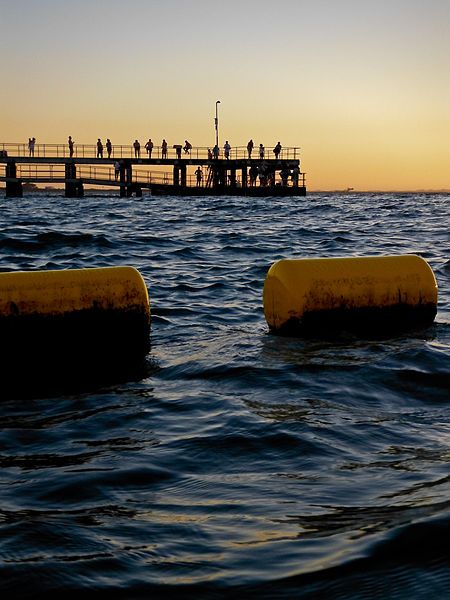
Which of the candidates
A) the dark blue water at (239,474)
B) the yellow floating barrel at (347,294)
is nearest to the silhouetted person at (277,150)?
the dark blue water at (239,474)

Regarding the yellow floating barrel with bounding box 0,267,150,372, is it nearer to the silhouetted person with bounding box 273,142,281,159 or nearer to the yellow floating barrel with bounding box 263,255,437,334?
the yellow floating barrel with bounding box 263,255,437,334

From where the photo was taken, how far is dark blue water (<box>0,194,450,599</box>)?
3.32 m

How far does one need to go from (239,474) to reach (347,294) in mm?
3747

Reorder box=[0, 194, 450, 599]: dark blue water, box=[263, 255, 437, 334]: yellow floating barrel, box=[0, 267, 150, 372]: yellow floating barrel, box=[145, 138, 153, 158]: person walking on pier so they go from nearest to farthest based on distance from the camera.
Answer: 1. box=[0, 194, 450, 599]: dark blue water
2. box=[0, 267, 150, 372]: yellow floating barrel
3. box=[263, 255, 437, 334]: yellow floating barrel
4. box=[145, 138, 153, 158]: person walking on pier

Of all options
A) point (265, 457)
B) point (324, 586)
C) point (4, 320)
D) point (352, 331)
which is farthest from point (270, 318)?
point (324, 586)

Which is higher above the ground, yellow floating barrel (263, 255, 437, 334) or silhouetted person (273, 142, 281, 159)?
silhouetted person (273, 142, 281, 159)

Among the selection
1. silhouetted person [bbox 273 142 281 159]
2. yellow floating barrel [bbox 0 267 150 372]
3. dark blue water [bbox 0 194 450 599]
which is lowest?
dark blue water [bbox 0 194 450 599]

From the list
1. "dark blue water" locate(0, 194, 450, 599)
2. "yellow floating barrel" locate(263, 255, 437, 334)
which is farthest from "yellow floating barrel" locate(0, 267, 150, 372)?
"yellow floating barrel" locate(263, 255, 437, 334)

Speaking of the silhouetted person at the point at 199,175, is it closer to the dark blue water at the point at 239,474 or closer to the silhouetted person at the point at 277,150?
the silhouetted person at the point at 277,150

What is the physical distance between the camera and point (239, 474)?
4477 mm

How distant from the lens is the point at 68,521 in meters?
3.86

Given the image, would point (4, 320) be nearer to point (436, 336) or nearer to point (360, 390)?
point (360, 390)

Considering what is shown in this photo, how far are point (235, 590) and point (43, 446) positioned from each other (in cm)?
215

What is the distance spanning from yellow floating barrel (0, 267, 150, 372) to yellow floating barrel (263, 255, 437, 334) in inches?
53.1
